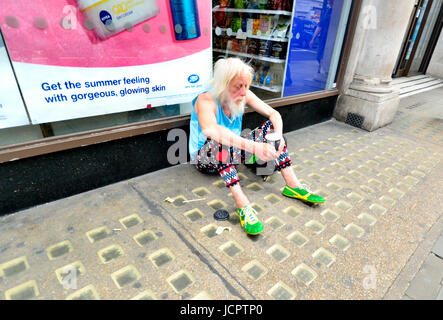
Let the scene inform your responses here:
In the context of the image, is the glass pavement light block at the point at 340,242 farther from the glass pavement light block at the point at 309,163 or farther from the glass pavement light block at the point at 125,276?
the glass pavement light block at the point at 125,276

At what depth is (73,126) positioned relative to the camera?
2.37 m

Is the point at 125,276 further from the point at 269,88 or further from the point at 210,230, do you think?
the point at 269,88

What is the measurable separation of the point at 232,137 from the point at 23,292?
1.78m

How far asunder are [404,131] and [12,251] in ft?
18.4

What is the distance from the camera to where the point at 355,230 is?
2.24 m

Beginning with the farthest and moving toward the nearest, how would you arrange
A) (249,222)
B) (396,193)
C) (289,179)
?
(396,193) < (289,179) < (249,222)

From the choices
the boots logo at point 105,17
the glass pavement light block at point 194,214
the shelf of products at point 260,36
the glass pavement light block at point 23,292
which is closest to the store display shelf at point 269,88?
the shelf of products at point 260,36

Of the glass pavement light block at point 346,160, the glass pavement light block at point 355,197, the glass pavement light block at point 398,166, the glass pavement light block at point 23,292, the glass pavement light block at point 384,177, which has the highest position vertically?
the glass pavement light block at point 23,292

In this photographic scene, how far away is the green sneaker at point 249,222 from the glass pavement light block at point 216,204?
280 mm

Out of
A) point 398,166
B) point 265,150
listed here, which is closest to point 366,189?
point 398,166

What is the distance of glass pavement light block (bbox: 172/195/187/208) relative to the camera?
95.2 inches

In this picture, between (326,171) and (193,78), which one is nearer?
(193,78)

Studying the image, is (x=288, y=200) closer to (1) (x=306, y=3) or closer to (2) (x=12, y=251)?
(2) (x=12, y=251)

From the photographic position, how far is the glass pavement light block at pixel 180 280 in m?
1.66
